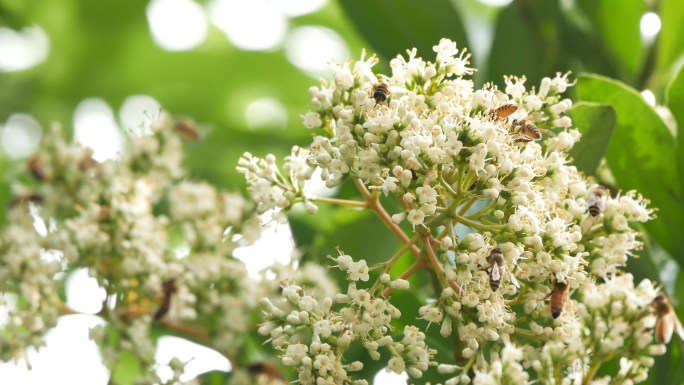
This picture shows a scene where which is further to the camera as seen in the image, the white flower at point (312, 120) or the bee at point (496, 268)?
the white flower at point (312, 120)

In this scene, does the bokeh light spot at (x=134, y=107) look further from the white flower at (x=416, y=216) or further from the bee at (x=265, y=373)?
the white flower at (x=416, y=216)

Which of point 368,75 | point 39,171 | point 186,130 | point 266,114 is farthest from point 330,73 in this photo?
point 368,75

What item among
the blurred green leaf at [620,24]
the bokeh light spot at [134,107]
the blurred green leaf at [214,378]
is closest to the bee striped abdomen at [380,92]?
the blurred green leaf at [214,378]

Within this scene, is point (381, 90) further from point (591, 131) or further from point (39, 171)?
point (39, 171)

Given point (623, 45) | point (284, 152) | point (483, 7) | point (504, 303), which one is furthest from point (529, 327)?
point (483, 7)

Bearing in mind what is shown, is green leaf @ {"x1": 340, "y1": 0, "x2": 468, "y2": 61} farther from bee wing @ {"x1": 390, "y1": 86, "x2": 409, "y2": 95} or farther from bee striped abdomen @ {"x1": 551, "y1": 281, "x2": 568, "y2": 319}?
bee striped abdomen @ {"x1": 551, "y1": 281, "x2": 568, "y2": 319}

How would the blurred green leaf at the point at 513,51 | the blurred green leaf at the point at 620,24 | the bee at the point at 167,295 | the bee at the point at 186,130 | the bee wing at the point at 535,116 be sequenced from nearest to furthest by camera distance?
the bee wing at the point at 535,116 → the bee at the point at 167,295 → the blurred green leaf at the point at 513,51 → the blurred green leaf at the point at 620,24 → the bee at the point at 186,130

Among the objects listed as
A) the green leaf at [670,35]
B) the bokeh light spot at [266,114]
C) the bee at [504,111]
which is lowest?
the bokeh light spot at [266,114]

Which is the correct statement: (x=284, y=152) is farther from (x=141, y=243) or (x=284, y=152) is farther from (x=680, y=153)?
(x=680, y=153)

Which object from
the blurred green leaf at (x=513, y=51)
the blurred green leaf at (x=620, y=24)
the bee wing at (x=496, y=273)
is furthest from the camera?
the blurred green leaf at (x=620, y=24)
